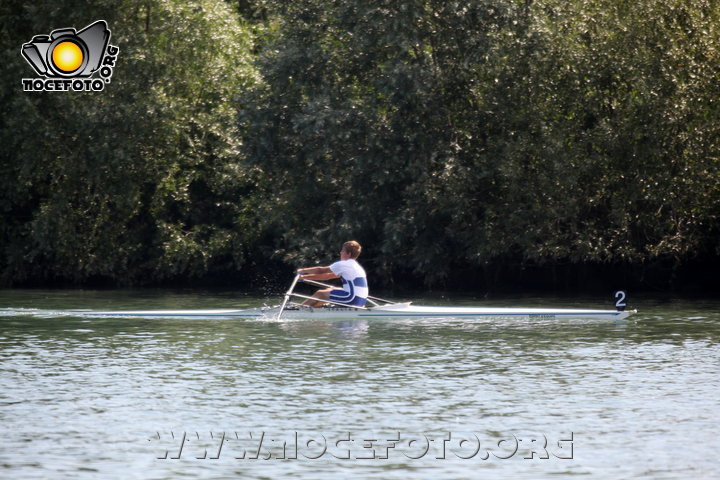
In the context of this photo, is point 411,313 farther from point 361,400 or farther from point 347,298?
point 361,400

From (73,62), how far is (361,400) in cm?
2822

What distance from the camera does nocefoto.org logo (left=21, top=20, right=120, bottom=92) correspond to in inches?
1462

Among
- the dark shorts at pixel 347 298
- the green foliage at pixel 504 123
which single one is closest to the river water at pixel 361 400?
the dark shorts at pixel 347 298

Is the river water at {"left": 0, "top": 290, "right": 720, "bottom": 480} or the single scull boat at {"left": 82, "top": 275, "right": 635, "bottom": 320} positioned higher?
the single scull boat at {"left": 82, "top": 275, "right": 635, "bottom": 320}

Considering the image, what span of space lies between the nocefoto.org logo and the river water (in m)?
15.7

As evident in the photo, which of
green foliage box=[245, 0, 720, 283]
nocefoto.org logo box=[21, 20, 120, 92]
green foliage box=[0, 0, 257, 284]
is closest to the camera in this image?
green foliage box=[245, 0, 720, 283]

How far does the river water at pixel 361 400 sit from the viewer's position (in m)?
10.7

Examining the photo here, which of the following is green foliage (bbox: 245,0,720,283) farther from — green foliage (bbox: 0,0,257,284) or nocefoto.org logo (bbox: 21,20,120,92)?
nocefoto.org logo (bbox: 21,20,120,92)

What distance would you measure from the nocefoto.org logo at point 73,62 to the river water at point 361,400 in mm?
15691

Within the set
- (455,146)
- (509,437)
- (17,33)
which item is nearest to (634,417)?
(509,437)

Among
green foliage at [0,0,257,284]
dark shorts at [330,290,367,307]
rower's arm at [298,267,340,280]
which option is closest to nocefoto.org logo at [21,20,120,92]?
green foliage at [0,0,257,284]

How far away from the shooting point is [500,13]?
31.2 meters

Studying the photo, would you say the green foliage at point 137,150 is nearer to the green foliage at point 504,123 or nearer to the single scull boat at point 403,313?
the green foliage at point 504,123

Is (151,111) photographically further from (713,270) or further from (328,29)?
(713,270)
